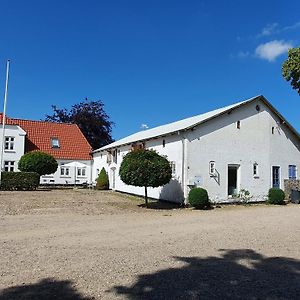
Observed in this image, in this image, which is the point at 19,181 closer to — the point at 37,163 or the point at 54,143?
the point at 37,163

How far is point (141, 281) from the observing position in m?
6.08

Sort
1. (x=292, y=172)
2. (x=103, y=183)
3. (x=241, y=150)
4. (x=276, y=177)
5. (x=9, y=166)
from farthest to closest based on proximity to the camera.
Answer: (x=9, y=166) < (x=103, y=183) < (x=292, y=172) < (x=276, y=177) < (x=241, y=150)

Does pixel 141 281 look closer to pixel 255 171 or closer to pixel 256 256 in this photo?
pixel 256 256

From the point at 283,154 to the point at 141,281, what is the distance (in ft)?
70.3

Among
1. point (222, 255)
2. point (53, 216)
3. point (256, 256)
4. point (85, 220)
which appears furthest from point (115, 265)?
point (53, 216)

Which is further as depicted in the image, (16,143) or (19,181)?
(16,143)

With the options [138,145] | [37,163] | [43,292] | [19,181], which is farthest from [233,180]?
[43,292]

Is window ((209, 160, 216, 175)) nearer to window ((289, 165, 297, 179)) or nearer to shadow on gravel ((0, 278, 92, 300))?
window ((289, 165, 297, 179))

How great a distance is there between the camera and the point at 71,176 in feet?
130

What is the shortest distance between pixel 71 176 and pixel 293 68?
84.6ft

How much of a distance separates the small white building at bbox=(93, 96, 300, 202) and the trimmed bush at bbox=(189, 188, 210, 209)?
116 centimetres

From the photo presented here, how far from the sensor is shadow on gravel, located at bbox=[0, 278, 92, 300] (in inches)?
208

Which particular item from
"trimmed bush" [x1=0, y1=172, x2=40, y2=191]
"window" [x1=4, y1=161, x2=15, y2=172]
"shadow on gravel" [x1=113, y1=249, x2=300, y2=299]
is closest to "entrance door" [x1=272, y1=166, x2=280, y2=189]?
"shadow on gravel" [x1=113, y1=249, x2=300, y2=299]

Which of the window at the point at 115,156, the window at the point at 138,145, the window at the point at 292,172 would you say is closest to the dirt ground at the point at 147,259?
→ the window at the point at 292,172
